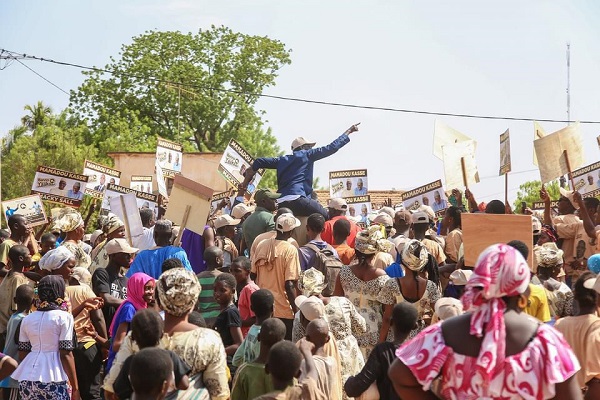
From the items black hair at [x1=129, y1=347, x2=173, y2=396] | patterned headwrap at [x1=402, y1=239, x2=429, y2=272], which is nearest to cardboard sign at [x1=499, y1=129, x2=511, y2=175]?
patterned headwrap at [x1=402, y1=239, x2=429, y2=272]

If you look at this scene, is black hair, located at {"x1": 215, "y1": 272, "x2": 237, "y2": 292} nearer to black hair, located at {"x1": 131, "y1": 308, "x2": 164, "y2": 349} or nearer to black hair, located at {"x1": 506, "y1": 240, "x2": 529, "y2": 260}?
black hair, located at {"x1": 506, "y1": 240, "x2": 529, "y2": 260}

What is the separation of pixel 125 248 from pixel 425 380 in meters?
5.89

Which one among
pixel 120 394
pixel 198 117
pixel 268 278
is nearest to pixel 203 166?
pixel 198 117

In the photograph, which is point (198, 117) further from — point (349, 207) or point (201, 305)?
point (201, 305)

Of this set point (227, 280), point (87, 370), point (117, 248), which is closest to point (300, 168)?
point (117, 248)

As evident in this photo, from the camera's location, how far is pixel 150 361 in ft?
19.6

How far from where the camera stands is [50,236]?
41.9ft

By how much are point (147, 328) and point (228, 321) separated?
2654 mm

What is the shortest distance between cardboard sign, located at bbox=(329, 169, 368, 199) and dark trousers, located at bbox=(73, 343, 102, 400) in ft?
29.1

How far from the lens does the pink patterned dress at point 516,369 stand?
4996mm

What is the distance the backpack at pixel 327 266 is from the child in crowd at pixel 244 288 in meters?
0.79

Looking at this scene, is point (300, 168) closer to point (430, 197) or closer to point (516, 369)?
point (430, 197)

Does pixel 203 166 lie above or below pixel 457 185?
above

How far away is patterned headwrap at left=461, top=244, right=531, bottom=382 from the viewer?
4977 millimetres
